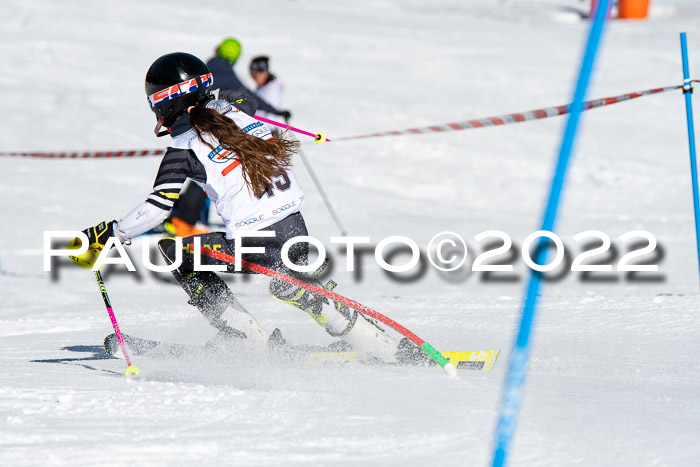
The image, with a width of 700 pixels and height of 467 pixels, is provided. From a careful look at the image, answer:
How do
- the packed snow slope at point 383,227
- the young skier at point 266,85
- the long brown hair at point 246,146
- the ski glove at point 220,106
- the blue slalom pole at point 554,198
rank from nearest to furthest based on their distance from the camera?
1. the blue slalom pole at point 554,198
2. the packed snow slope at point 383,227
3. the long brown hair at point 246,146
4. the ski glove at point 220,106
5. the young skier at point 266,85

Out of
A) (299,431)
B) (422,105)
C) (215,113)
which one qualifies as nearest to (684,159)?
(422,105)

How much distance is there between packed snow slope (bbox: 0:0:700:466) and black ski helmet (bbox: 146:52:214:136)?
1.14 metres

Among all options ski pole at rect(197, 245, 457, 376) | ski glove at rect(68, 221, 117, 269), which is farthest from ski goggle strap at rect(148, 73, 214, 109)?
ski pole at rect(197, 245, 457, 376)

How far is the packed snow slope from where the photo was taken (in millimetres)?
2965

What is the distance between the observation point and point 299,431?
2.97m

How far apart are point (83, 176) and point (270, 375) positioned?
26.2 feet

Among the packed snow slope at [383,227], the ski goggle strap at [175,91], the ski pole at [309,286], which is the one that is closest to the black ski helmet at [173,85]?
the ski goggle strap at [175,91]

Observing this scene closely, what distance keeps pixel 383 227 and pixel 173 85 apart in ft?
19.9

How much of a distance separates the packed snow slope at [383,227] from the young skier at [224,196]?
36 cm

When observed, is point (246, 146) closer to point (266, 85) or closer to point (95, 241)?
point (95, 241)

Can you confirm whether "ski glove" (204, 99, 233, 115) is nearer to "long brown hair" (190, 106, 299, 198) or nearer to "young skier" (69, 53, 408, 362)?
"young skier" (69, 53, 408, 362)

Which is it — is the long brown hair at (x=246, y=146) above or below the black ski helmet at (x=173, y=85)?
below

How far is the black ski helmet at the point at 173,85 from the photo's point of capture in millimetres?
4102

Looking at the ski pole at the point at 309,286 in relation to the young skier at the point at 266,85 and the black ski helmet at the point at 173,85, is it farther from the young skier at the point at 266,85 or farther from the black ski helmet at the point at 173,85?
the young skier at the point at 266,85
